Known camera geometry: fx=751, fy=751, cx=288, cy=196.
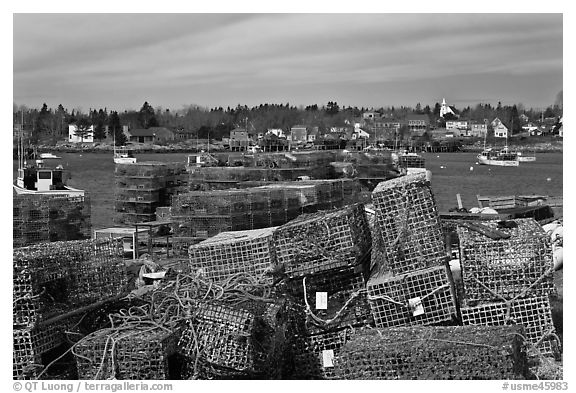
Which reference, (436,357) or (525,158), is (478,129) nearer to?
(525,158)

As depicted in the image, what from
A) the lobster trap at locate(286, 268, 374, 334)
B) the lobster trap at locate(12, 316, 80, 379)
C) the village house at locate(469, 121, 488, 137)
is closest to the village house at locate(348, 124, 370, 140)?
the village house at locate(469, 121, 488, 137)

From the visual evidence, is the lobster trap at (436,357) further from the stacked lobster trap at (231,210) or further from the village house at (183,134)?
the village house at (183,134)

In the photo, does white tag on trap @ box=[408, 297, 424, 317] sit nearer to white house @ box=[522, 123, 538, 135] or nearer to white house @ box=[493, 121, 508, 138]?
white house @ box=[522, 123, 538, 135]

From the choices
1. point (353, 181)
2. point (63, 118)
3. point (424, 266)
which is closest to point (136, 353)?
point (424, 266)

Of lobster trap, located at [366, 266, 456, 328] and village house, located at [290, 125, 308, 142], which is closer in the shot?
lobster trap, located at [366, 266, 456, 328]

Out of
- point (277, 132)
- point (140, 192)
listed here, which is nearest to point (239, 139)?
point (277, 132)
